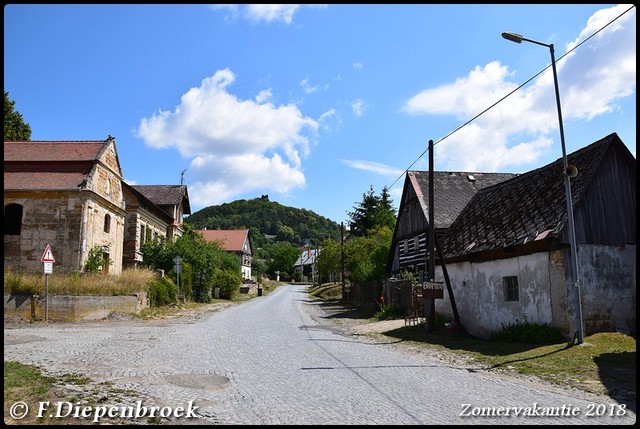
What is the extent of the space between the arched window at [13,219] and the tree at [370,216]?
35438 mm

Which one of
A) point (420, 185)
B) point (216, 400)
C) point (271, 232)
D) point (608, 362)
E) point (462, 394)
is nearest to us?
point (216, 400)

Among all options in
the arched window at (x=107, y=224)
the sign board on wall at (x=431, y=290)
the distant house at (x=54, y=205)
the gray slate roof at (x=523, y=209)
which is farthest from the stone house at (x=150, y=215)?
the sign board on wall at (x=431, y=290)

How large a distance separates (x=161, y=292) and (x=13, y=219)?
9088 millimetres

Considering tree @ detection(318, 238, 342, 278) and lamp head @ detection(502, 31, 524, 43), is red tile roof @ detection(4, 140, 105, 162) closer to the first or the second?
lamp head @ detection(502, 31, 524, 43)

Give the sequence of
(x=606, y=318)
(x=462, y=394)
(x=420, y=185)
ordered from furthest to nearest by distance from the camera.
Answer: (x=420, y=185)
(x=606, y=318)
(x=462, y=394)

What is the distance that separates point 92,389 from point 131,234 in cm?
3158

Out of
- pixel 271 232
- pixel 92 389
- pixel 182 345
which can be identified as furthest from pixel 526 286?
pixel 271 232

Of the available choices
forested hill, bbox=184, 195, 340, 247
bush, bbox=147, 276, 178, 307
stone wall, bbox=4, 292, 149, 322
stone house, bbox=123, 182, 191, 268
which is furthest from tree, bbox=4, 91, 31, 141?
forested hill, bbox=184, 195, 340, 247

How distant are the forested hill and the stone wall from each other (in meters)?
129

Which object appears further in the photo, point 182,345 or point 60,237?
point 60,237

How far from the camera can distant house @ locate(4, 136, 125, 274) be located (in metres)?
27.3

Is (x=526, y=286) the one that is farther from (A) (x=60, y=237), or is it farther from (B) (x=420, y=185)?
(A) (x=60, y=237)

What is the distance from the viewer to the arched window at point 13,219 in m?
27.8

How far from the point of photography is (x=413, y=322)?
21.6m
